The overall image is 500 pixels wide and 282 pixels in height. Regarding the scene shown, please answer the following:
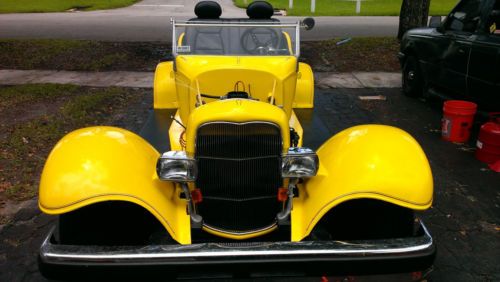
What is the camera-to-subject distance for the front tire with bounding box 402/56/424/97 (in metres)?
7.98

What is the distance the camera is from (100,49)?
11188 millimetres

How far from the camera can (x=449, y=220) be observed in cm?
410

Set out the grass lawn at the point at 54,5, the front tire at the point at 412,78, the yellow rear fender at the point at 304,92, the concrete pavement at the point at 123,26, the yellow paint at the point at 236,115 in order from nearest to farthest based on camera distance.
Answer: the yellow paint at the point at 236,115 < the yellow rear fender at the point at 304,92 < the front tire at the point at 412,78 < the concrete pavement at the point at 123,26 < the grass lawn at the point at 54,5

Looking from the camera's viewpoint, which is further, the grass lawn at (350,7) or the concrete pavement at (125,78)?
the grass lawn at (350,7)

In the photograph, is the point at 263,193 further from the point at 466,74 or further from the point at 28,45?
the point at 28,45

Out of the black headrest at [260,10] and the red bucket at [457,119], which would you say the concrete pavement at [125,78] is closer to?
the red bucket at [457,119]

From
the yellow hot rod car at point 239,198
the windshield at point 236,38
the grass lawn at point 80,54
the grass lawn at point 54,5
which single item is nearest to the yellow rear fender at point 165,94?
the windshield at point 236,38

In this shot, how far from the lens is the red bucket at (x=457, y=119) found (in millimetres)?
5715

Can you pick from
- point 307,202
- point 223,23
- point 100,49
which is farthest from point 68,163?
point 100,49

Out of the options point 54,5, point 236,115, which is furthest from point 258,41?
point 54,5

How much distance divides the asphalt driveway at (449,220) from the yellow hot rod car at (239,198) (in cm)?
70

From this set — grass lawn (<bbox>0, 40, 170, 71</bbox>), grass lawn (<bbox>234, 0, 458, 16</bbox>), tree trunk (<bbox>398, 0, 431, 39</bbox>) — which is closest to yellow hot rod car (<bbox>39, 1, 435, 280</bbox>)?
grass lawn (<bbox>0, 40, 170, 71</bbox>)

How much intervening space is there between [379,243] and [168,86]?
3882 mm

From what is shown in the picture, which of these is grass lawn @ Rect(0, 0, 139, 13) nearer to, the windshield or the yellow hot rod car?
the windshield
